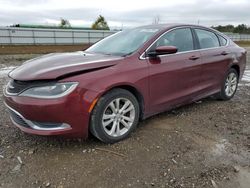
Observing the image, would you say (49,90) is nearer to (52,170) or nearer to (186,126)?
(52,170)

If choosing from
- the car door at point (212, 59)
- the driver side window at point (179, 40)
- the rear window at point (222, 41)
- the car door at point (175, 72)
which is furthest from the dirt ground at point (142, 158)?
the rear window at point (222, 41)

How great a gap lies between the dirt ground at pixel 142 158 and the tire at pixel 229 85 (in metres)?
1.23

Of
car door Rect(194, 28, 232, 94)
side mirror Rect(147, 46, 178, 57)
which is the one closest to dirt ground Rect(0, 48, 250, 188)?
car door Rect(194, 28, 232, 94)

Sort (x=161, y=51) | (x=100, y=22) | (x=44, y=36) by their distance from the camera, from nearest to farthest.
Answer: (x=161, y=51), (x=44, y=36), (x=100, y=22)

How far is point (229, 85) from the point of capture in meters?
5.55

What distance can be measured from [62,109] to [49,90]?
0.26m

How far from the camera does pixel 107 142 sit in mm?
3404

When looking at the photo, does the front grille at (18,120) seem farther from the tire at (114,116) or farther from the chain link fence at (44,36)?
the chain link fence at (44,36)

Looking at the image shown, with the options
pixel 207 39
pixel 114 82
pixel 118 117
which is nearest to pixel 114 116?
pixel 118 117

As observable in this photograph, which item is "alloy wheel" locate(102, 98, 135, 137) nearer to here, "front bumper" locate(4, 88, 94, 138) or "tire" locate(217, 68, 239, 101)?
"front bumper" locate(4, 88, 94, 138)

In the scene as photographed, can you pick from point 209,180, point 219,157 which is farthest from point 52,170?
point 219,157

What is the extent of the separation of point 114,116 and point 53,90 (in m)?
0.87

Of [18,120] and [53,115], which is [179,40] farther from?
[18,120]

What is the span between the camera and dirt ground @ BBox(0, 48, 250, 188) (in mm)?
2717
